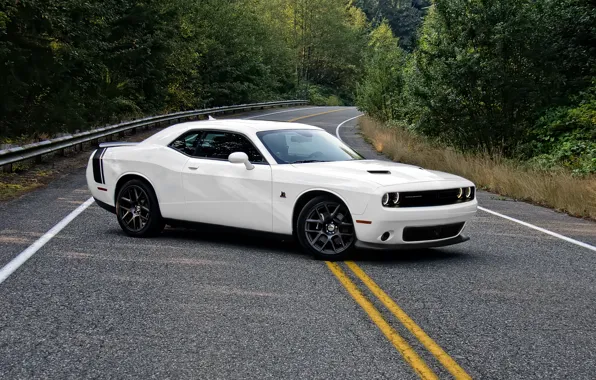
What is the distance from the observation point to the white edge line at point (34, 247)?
7.46 metres

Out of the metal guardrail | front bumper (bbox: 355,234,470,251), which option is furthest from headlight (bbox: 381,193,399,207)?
the metal guardrail

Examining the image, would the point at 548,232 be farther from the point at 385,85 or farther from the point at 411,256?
the point at 385,85

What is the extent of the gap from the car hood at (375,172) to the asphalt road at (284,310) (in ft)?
2.99

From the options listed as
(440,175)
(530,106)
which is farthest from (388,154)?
(440,175)

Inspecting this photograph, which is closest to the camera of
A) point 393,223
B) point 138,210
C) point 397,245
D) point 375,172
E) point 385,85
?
point 393,223

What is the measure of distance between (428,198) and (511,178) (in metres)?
8.68

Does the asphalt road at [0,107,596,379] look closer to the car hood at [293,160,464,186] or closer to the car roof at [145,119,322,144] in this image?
the car hood at [293,160,464,186]

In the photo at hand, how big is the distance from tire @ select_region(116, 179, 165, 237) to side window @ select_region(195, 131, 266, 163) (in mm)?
853

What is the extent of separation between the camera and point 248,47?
5269cm

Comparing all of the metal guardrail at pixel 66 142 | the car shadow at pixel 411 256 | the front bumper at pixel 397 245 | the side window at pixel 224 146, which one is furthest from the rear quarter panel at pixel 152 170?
the metal guardrail at pixel 66 142

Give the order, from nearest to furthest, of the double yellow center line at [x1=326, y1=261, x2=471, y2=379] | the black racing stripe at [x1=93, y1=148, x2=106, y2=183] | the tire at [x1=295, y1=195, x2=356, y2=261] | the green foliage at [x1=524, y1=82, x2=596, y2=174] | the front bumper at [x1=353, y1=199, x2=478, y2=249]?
the double yellow center line at [x1=326, y1=261, x2=471, y2=379] → the front bumper at [x1=353, y1=199, x2=478, y2=249] → the tire at [x1=295, y1=195, x2=356, y2=261] → the black racing stripe at [x1=93, y1=148, x2=106, y2=183] → the green foliage at [x1=524, y1=82, x2=596, y2=174]

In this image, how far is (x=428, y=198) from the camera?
8.13m

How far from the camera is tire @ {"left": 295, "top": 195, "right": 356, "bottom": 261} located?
8125mm

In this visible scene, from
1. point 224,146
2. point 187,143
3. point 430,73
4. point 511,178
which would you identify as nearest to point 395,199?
point 224,146
